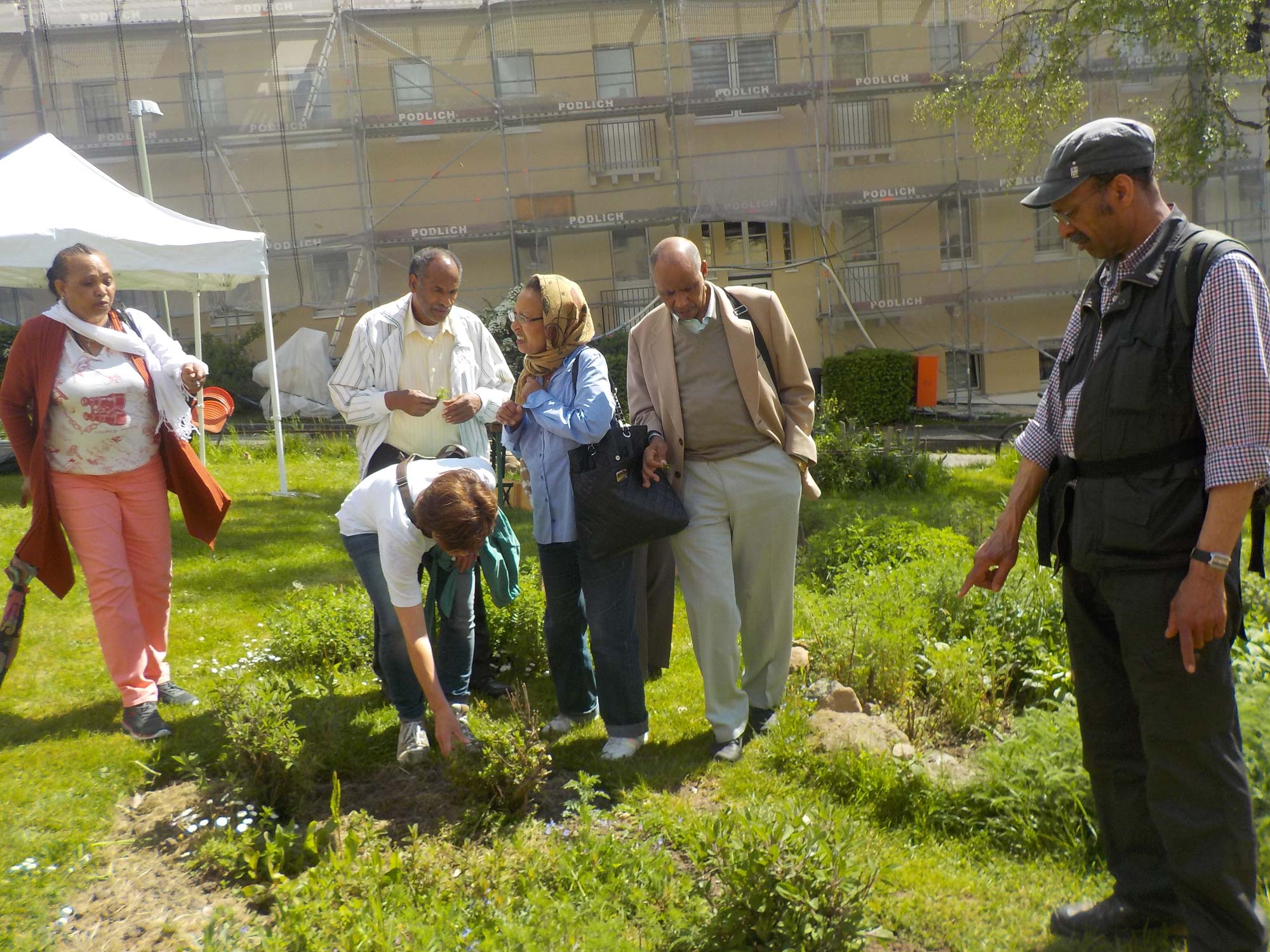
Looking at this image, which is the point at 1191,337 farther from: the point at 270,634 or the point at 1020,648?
the point at 270,634

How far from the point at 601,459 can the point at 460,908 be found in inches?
67.5

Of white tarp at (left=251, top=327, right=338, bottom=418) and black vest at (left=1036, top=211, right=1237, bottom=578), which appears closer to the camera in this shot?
black vest at (left=1036, top=211, right=1237, bottom=578)

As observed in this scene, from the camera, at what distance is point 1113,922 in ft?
9.43

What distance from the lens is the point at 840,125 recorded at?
71.7 feet

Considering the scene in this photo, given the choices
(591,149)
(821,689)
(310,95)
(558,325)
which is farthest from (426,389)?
(310,95)

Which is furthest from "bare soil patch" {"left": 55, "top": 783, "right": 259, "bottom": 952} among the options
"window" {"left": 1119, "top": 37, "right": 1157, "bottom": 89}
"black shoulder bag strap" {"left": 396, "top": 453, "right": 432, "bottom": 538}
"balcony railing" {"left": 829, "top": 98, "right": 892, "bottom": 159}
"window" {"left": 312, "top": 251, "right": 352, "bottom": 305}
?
"window" {"left": 1119, "top": 37, "right": 1157, "bottom": 89}

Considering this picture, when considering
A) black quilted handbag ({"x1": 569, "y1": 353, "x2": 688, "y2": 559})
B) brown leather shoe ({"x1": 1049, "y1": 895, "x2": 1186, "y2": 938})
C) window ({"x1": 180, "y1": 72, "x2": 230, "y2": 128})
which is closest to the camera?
brown leather shoe ({"x1": 1049, "y1": 895, "x2": 1186, "y2": 938})

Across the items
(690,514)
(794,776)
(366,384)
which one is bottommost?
(794,776)

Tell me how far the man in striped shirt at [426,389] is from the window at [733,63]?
60.6 feet

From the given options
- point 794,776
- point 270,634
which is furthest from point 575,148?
point 794,776

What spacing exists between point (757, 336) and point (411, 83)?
19195mm

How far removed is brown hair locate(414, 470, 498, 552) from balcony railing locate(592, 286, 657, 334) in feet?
58.8

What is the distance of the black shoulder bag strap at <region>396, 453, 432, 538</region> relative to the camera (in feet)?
12.3

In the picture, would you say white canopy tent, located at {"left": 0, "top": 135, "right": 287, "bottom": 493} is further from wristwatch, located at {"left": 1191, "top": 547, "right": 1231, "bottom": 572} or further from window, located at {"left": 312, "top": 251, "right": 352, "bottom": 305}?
window, located at {"left": 312, "top": 251, "right": 352, "bottom": 305}
